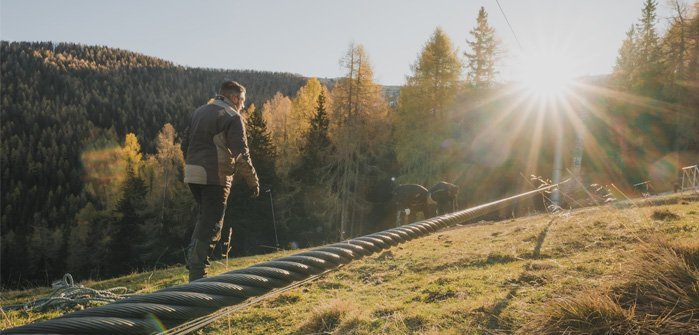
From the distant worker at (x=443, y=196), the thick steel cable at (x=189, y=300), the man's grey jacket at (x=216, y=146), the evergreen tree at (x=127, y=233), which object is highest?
the man's grey jacket at (x=216, y=146)

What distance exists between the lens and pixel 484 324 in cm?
256

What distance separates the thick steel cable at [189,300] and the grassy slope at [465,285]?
103cm

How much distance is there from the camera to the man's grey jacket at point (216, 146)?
15.1 ft

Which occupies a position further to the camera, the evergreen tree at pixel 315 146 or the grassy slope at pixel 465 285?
the evergreen tree at pixel 315 146

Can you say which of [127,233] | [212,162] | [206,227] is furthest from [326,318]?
[127,233]

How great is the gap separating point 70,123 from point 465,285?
12436 cm

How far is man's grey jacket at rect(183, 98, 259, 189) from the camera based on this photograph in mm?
4590

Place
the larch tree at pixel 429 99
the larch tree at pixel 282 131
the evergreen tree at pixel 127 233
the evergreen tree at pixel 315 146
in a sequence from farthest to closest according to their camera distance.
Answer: the evergreen tree at pixel 127 233
the larch tree at pixel 282 131
the evergreen tree at pixel 315 146
the larch tree at pixel 429 99

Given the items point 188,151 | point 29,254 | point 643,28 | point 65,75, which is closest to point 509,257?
point 188,151

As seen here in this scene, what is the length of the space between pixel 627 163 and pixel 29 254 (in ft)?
231

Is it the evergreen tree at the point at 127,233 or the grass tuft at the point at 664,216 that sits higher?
the grass tuft at the point at 664,216

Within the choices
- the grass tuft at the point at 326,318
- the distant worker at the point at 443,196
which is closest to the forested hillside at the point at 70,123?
the distant worker at the point at 443,196

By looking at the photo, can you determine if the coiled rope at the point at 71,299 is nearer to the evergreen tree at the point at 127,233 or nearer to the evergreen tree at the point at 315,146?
the evergreen tree at the point at 315,146

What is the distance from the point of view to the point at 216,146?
184 inches
